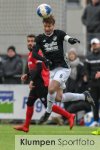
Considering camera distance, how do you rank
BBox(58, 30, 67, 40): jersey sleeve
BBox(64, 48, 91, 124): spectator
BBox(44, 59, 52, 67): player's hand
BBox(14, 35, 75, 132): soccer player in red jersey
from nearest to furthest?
1. BBox(44, 59, 52, 67): player's hand
2. BBox(58, 30, 67, 40): jersey sleeve
3. BBox(14, 35, 75, 132): soccer player in red jersey
4. BBox(64, 48, 91, 124): spectator

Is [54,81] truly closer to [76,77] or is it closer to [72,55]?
[72,55]

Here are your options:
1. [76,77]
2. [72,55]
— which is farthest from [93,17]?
[76,77]

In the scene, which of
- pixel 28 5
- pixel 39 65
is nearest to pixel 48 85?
pixel 39 65

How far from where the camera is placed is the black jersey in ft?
44.1

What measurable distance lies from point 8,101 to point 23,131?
192 inches

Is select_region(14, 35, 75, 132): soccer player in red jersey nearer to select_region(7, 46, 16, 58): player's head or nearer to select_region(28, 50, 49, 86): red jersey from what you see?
select_region(28, 50, 49, 86): red jersey

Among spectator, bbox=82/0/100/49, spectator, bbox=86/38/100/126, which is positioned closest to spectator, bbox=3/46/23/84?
spectator, bbox=86/38/100/126

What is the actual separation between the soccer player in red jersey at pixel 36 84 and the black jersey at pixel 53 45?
69 centimetres

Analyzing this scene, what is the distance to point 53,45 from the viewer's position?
13453 millimetres

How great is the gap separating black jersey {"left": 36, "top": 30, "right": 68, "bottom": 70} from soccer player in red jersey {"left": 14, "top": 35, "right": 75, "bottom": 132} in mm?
692

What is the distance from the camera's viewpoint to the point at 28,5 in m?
17.5

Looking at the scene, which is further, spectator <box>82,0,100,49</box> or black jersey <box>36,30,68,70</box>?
spectator <box>82,0,100,49</box>

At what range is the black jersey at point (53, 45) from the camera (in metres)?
13.4

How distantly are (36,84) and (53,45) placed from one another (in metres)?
1.46
